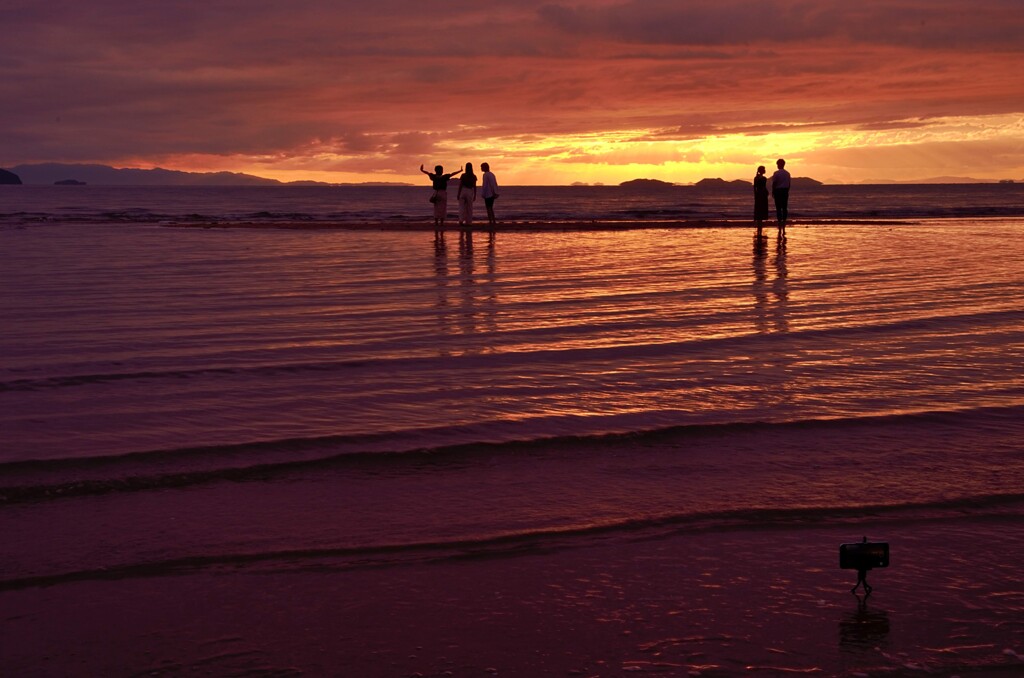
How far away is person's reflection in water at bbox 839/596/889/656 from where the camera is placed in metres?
4.01

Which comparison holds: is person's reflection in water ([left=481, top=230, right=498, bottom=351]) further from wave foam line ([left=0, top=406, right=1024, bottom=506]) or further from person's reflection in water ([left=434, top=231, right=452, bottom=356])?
wave foam line ([left=0, top=406, right=1024, bottom=506])

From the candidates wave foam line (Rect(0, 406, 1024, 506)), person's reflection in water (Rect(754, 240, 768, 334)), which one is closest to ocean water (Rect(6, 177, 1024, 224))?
person's reflection in water (Rect(754, 240, 768, 334))

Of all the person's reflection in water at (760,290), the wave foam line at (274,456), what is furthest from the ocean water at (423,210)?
the wave foam line at (274,456)

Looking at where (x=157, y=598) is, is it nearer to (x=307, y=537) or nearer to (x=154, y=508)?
(x=307, y=537)

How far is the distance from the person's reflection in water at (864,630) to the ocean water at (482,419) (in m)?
0.45

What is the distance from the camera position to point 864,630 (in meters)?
4.15

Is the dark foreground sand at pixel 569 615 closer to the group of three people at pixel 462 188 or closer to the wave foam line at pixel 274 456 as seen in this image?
the wave foam line at pixel 274 456

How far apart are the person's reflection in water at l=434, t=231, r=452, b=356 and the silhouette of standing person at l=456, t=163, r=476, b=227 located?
288 inches

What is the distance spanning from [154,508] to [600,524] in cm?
251

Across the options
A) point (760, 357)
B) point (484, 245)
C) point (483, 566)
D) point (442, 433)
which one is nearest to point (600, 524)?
point (483, 566)

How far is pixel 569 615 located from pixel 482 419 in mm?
3382

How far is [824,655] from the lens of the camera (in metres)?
3.95

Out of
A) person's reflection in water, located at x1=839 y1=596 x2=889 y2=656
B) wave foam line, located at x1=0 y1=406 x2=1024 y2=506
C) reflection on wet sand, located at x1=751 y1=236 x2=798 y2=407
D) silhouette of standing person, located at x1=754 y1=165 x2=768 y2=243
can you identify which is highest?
silhouette of standing person, located at x1=754 y1=165 x2=768 y2=243

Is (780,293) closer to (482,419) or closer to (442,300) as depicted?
Answer: (442,300)
